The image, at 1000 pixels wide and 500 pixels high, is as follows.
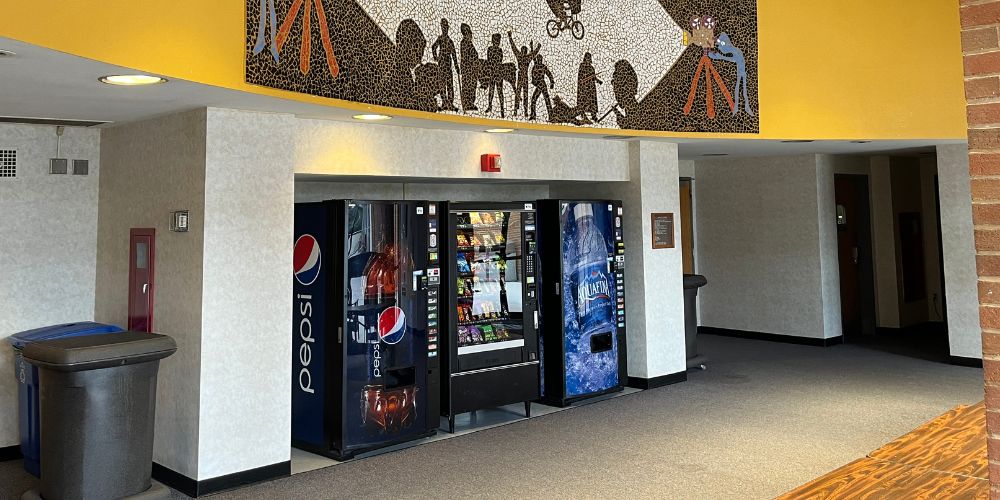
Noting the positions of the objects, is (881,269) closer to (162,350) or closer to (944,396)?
(944,396)

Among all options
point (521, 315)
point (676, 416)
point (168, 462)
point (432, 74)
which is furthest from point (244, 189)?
point (676, 416)

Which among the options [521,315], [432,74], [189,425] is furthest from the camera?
[521,315]

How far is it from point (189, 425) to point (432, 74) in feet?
9.30

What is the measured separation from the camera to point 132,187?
→ 512 cm

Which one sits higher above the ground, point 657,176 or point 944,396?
point 657,176

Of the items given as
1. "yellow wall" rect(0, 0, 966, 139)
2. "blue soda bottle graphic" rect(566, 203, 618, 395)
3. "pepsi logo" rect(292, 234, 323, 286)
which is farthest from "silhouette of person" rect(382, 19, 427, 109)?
"blue soda bottle graphic" rect(566, 203, 618, 395)

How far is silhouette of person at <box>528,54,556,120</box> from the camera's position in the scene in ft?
18.7

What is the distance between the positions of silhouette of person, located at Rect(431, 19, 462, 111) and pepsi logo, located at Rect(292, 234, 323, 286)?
1428 mm

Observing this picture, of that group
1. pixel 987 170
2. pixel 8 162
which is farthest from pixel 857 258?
pixel 8 162

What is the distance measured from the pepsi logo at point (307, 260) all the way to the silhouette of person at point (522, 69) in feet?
6.13

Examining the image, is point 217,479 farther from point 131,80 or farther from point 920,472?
point 920,472

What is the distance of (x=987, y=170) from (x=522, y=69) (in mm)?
4115

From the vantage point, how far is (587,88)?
6.06 meters

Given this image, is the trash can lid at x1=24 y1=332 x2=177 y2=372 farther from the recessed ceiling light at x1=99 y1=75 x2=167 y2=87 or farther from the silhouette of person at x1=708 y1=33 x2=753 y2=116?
the silhouette of person at x1=708 y1=33 x2=753 y2=116
